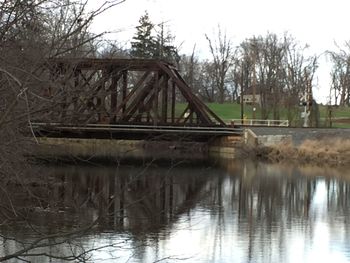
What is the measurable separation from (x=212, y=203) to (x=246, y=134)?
31779mm

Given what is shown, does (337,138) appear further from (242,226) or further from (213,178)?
(242,226)

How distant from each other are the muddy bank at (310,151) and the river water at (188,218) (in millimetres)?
13922

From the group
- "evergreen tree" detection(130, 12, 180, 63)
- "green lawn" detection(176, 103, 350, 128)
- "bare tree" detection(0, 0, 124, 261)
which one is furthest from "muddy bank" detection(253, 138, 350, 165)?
"bare tree" detection(0, 0, 124, 261)

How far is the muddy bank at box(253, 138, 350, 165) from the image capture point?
53875 mm

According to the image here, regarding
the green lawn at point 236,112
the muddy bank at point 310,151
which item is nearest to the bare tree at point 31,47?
the muddy bank at point 310,151

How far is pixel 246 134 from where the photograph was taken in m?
57.9

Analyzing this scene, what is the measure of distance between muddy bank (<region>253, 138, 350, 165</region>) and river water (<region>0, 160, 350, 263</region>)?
1392 cm

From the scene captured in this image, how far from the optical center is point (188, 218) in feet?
72.4

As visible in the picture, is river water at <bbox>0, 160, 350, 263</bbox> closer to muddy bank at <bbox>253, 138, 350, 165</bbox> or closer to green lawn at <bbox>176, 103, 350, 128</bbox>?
muddy bank at <bbox>253, 138, 350, 165</bbox>

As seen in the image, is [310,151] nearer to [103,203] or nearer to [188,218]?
[188,218]

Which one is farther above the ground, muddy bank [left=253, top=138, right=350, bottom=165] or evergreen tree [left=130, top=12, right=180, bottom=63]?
evergreen tree [left=130, top=12, right=180, bottom=63]

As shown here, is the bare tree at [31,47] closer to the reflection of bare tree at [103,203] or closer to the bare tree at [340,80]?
the reflection of bare tree at [103,203]

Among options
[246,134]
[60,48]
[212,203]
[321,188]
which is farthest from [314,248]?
[246,134]

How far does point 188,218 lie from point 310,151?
35.0 metres
